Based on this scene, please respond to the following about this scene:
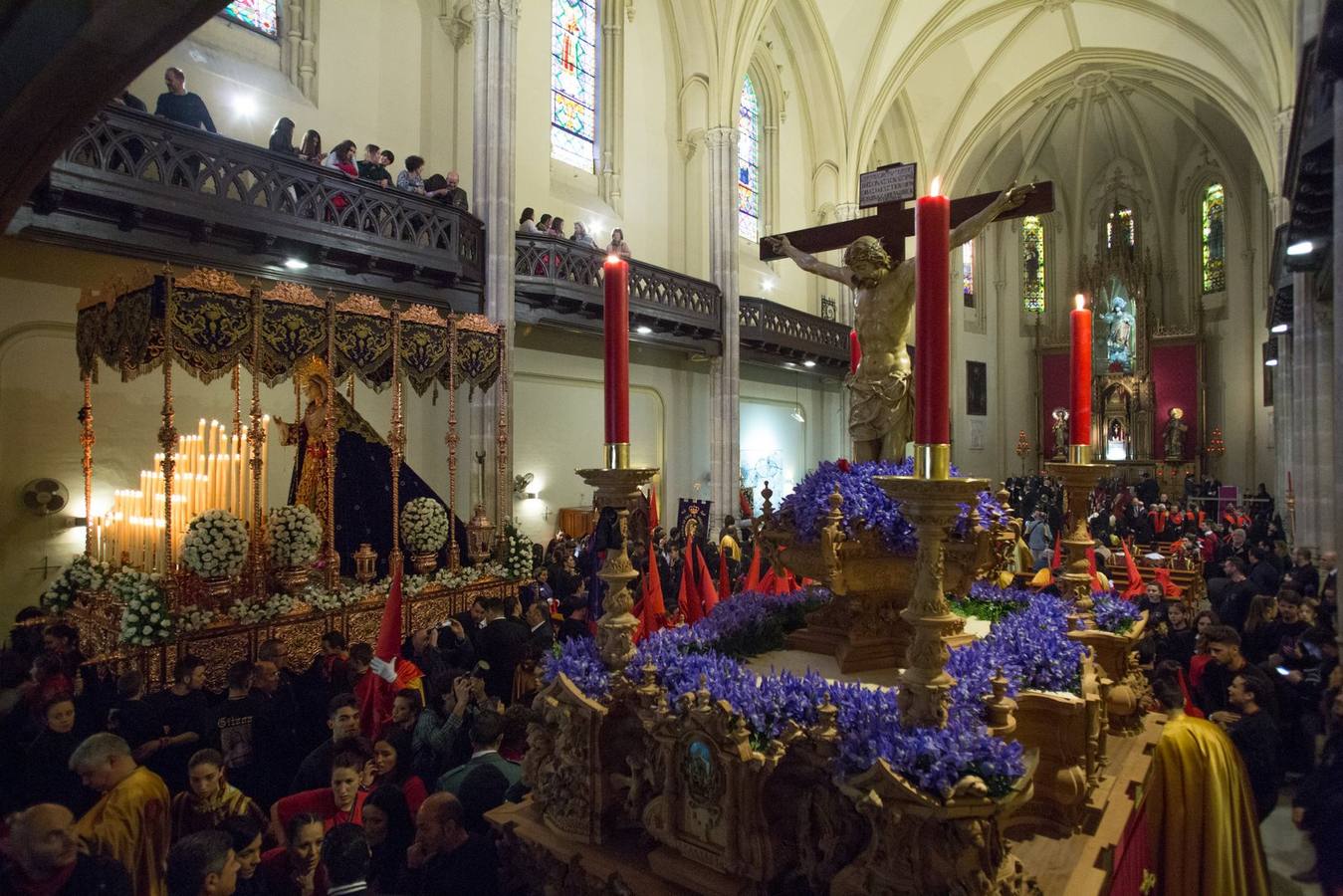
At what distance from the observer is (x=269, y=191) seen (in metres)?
9.02

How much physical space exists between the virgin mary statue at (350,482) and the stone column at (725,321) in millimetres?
8317

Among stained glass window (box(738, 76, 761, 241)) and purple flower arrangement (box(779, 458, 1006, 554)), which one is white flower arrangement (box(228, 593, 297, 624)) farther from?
stained glass window (box(738, 76, 761, 241))

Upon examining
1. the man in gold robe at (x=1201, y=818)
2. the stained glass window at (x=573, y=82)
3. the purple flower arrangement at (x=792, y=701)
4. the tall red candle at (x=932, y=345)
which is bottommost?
the man in gold robe at (x=1201, y=818)

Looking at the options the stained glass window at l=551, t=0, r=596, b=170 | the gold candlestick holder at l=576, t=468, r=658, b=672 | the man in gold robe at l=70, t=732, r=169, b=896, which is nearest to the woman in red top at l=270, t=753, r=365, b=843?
the man in gold robe at l=70, t=732, r=169, b=896

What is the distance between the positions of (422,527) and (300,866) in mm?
5784

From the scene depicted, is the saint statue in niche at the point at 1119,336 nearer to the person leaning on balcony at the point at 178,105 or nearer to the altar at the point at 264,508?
the altar at the point at 264,508

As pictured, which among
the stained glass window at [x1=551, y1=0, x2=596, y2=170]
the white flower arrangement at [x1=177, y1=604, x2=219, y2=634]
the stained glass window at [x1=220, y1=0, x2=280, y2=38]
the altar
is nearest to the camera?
the white flower arrangement at [x1=177, y1=604, x2=219, y2=634]

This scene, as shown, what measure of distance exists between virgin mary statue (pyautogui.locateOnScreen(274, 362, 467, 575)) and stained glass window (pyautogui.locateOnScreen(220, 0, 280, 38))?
5988mm

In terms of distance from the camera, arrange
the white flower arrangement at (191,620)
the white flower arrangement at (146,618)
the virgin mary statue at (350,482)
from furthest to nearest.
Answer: the virgin mary statue at (350,482)
the white flower arrangement at (191,620)
the white flower arrangement at (146,618)

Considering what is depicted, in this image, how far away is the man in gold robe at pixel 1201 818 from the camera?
3523 millimetres

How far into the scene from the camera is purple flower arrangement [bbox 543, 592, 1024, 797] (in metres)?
1.98

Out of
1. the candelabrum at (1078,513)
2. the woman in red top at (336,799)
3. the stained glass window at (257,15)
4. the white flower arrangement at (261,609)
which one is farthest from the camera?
the stained glass window at (257,15)

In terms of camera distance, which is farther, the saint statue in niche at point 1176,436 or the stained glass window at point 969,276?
the stained glass window at point 969,276

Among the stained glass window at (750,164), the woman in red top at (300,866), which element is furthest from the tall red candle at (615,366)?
the stained glass window at (750,164)
